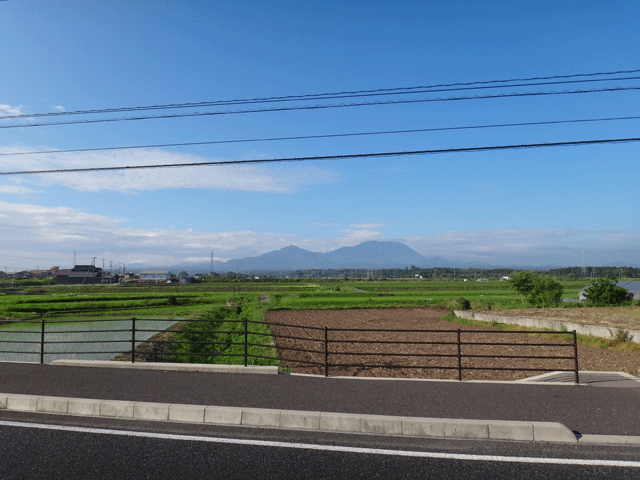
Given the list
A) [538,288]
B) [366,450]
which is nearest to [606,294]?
[538,288]

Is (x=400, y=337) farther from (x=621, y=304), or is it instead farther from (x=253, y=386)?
(x=621, y=304)

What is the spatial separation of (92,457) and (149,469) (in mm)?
961

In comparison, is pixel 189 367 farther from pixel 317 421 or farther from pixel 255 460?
pixel 255 460

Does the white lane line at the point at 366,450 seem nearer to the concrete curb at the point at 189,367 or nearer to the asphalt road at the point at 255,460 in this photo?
the asphalt road at the point at 255,460

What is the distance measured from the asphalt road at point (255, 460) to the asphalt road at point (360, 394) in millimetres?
1027

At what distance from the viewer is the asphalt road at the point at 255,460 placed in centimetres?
496

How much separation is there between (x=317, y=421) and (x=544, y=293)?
138 ft

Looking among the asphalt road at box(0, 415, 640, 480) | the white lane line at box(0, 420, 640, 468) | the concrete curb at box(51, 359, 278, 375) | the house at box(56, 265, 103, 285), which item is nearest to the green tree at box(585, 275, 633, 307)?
the concrete curb at box(51, 359, 278, 375)

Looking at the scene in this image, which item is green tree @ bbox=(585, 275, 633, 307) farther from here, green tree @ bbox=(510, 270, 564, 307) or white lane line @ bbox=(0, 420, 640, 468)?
white lane line @ bbox=(0, 420, 640, 468)

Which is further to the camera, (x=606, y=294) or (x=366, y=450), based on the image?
(x=606, y=294)

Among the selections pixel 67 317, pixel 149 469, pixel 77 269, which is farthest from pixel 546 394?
pixel 77 269

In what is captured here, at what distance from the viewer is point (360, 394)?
7.93 m

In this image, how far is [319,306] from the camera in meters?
49.6

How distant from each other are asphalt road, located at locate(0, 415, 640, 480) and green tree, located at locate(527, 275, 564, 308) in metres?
40.6
